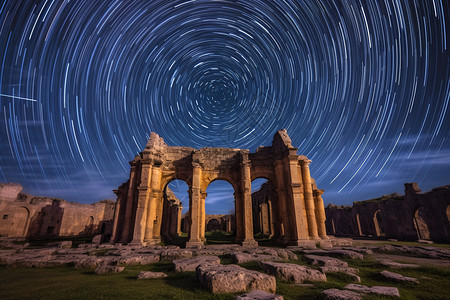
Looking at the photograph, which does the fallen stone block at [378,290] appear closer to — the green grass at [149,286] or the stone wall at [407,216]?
the green grass at [149,286]

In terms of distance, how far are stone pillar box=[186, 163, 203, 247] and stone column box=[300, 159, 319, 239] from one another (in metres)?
7.71

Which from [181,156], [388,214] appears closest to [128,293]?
[181,156]

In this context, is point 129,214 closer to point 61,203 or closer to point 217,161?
point 217,161

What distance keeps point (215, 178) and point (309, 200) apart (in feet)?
24.2

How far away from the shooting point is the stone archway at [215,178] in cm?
1297

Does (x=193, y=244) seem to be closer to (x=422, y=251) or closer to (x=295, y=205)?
(x=295, y=205)

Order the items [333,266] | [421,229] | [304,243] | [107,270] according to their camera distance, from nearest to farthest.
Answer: [107,270] → [333,266] → [304,243] → [421,229]

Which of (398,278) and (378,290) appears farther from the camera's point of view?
(398,278)

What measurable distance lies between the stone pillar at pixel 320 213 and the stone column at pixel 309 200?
1.46 m

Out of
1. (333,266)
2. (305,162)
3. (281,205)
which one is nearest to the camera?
(333,266)

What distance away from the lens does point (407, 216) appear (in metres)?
22.4

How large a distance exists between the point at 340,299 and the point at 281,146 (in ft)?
42.0

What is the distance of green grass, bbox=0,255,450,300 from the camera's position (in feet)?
11.5

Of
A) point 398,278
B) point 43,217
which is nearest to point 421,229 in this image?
point 398,278
